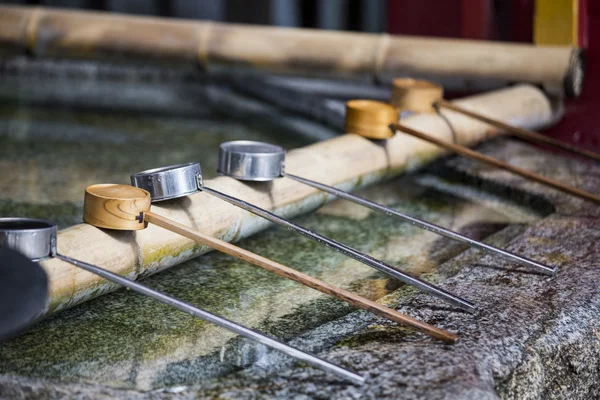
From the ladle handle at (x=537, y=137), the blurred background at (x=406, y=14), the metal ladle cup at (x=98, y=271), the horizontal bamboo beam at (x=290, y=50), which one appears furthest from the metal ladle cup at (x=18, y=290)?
the blurred background at (x=406, y=14)

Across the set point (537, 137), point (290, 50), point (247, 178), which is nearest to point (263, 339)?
point (247, 178)

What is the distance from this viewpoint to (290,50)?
4980 mm

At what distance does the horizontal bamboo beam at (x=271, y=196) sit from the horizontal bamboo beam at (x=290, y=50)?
0.19 metres

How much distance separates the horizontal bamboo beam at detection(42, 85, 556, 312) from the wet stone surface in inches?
4.0

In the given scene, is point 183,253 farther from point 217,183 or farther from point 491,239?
point 491,239

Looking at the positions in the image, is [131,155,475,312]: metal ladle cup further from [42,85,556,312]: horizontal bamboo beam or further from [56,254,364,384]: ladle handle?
[56,254,364,384]: ladle handle

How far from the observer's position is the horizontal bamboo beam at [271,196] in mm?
2279

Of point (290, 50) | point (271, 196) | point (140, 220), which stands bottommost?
point (271, 196)

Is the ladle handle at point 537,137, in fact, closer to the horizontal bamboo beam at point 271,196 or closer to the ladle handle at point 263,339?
the horizontal bamboo beam at point 271,196

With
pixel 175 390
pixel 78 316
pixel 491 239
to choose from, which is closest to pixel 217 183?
pixel 78 316

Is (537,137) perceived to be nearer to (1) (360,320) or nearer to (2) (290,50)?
(1) (360,320)

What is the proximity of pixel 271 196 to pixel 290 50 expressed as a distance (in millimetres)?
2141

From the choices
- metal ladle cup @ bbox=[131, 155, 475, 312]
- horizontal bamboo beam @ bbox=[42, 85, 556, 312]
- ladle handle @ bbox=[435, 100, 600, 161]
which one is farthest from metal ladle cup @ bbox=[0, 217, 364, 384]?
ladle handle @ bbox=[435, 100, 600, 161]

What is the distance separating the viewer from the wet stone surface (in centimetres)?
182
